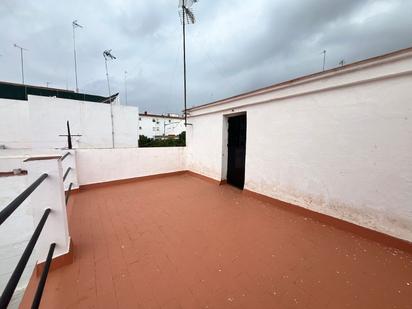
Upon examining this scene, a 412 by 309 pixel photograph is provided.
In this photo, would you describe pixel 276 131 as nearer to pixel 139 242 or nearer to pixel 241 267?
pixel 241 267

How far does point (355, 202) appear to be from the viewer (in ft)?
7.55

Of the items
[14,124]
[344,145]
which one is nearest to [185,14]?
[344,145]

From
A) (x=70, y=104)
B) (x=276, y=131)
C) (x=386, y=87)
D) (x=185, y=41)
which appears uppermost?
(x=185, y=41)

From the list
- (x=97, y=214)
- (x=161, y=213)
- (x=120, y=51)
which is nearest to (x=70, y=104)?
(x=120, y=51)

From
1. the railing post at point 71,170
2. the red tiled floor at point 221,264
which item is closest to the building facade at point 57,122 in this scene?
the railing post at point 71,170

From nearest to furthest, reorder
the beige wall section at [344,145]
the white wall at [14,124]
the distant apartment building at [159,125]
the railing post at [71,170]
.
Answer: the beige wall section at [344,145] < the railing post at [71,170] < the white wall at [14,124] < the distant apartment building at [159,125]

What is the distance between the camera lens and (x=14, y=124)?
8.07 m

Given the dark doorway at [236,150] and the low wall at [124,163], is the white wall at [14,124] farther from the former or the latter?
the dark doorway at [236,150]

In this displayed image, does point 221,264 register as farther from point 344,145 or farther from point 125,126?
point 125,126

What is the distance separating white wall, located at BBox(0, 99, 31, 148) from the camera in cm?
787

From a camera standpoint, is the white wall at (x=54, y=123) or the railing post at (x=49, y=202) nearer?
the railing post at (x=49, y=202)

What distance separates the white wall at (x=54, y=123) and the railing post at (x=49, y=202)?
810cm

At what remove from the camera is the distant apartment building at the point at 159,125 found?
962 inches

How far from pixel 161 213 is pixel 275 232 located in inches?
74.0
